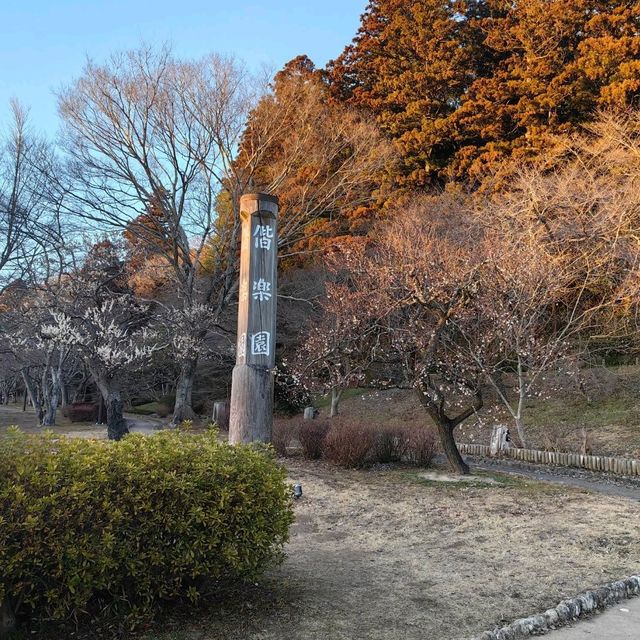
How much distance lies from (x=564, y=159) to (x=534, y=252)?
22.0ft

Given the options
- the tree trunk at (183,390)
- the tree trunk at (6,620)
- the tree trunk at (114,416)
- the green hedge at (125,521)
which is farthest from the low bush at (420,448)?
the tree trunk at (183,390)

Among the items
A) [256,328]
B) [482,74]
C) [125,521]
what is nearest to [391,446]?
[256,328]

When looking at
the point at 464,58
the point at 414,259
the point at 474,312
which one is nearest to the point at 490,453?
the point at 474,312

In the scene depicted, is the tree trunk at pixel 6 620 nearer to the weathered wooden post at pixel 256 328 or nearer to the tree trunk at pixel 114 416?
the weathered wooden post at pixel 256 328

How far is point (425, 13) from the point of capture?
25.1m

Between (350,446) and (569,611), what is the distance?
262 inches

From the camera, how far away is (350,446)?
10117 millimetres

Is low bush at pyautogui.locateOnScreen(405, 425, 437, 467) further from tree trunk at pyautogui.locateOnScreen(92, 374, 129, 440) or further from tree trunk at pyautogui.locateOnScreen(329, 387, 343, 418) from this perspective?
tree trunk at pyautogui.locateOnScreen(329, 387, 343, 418)

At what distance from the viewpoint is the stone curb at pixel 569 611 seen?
10.6ft

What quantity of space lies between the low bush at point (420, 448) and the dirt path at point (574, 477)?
1.03 metres

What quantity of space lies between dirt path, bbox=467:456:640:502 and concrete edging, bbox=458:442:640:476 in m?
0.24

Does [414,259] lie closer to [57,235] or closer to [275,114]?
[275,114]

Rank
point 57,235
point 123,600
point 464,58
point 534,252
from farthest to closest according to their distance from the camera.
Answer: point 464,58, point 57,235, point 534,252, point 123,600

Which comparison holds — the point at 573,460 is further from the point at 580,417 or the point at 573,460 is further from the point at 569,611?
the point at 569,611
